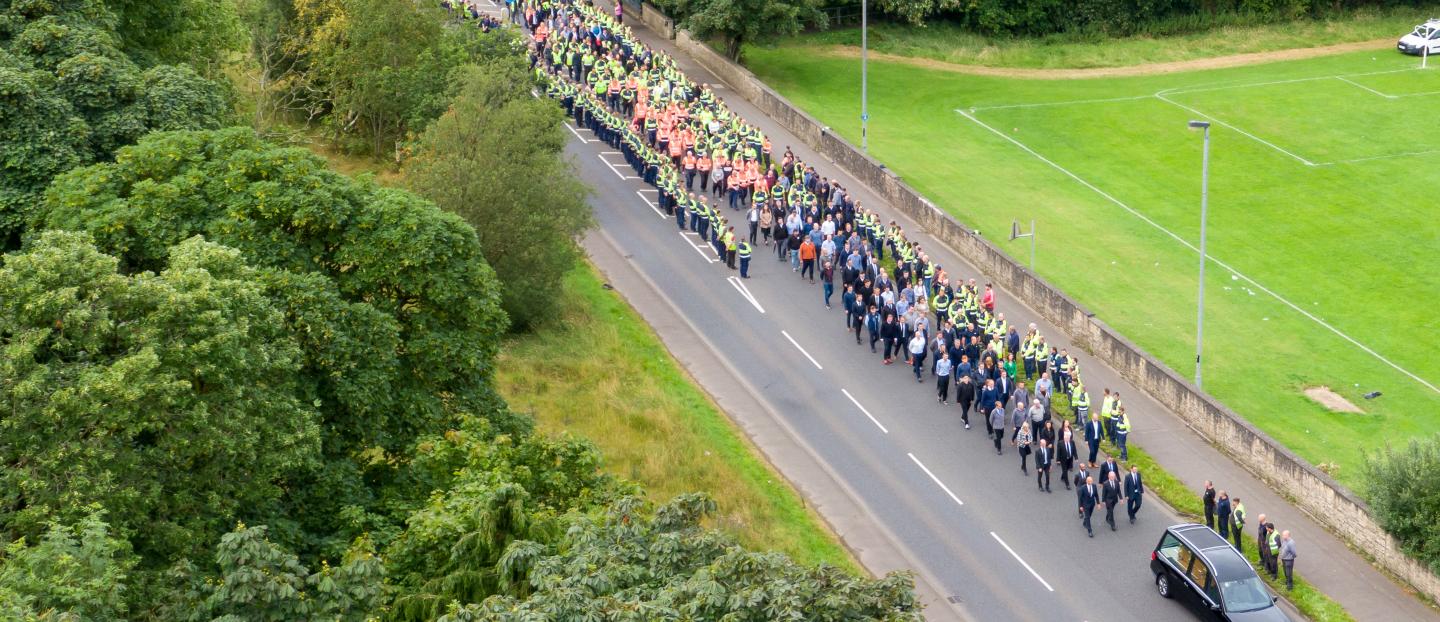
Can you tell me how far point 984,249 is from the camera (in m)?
46.7

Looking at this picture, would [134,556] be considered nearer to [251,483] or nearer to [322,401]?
[251,483]

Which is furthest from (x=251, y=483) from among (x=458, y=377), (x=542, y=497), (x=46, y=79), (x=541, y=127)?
(x=541, y=127)

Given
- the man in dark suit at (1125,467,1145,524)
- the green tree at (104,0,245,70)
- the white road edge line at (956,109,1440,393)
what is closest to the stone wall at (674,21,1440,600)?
the man in dark suit at (1125,467,1145,524)

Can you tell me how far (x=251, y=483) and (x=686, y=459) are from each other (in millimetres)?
13024

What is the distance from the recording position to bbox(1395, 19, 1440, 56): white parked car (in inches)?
2864

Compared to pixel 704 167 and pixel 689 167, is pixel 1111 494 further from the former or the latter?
pixel 689 167

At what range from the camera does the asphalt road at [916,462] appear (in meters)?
32.4

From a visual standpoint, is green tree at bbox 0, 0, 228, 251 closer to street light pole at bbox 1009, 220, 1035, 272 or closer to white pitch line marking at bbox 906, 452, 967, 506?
white pitch line marking at bbox 906, 452, 967, 506

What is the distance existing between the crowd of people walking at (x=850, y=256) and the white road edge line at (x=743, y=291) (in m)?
0.35

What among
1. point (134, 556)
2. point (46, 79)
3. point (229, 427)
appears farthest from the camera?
point (46, 79)

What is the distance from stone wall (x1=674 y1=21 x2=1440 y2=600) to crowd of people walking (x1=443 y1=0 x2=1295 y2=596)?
1116 mm

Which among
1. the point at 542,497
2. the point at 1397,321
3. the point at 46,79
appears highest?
the point at 46,79

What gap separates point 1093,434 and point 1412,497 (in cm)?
645

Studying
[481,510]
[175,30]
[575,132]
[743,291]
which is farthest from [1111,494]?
[575,132]
